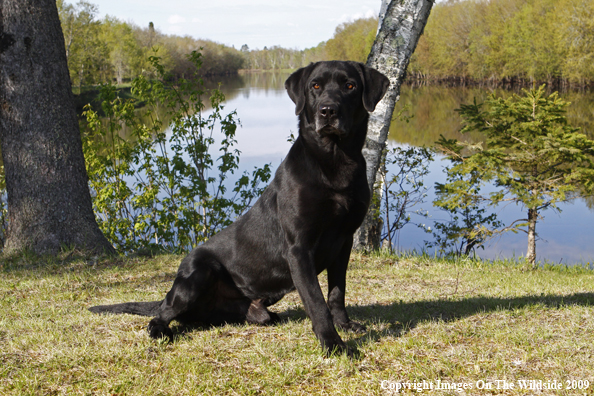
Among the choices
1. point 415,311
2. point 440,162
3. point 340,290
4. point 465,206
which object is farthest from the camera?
point 440,162

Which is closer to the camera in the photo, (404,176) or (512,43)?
(404,176)

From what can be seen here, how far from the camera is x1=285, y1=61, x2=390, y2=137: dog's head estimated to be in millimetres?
3311

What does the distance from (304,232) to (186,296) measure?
1.03 meters

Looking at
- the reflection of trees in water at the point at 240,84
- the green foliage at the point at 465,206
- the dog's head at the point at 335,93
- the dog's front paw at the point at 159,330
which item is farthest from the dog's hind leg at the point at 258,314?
the reflection of trees in water at the point at 240,84

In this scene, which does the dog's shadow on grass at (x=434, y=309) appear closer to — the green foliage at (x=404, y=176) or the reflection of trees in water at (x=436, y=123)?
the green foliage at (x=404, y=176)

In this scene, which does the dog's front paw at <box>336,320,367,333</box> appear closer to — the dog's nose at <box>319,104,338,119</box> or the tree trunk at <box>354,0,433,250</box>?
the dog's nose at <box>319,104,338,119</box>

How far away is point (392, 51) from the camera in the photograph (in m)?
6.84

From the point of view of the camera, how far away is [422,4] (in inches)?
262

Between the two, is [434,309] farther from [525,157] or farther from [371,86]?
[525,157]

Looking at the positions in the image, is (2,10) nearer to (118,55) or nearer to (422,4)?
(422,4)

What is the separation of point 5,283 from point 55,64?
289 centimetres

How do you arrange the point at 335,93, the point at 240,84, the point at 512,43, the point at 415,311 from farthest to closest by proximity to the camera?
the point at 240,84, the point at 512,43, the point at 415,311, the point at 335,93

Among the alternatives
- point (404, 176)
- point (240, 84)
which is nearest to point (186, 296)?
point (404, 176)

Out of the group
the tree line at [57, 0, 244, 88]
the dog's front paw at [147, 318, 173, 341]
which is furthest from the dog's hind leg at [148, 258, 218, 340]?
the tree line at [57, 0, 244, 88]
